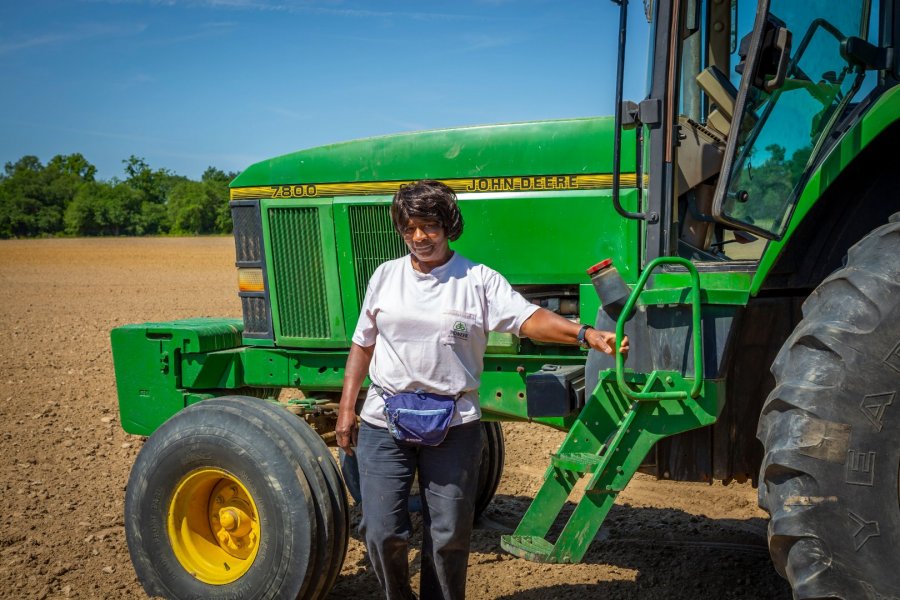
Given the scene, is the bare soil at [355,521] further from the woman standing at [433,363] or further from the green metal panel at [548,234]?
the green metal panel at [548,234]

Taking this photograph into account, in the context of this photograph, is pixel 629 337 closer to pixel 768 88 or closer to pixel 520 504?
pixel 768 88

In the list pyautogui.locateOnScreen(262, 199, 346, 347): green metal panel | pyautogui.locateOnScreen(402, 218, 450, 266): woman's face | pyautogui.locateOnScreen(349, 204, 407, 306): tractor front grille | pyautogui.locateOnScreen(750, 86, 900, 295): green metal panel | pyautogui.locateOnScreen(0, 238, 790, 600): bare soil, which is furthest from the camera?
pyautogui.locateOnScreen(262, 199, 346, 347): green metal panel

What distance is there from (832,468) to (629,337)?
0.88 m

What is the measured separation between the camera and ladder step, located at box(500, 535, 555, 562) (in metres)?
3.22

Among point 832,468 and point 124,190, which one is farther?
point 124,190

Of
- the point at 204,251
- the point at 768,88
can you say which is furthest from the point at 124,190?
the point at 768,88

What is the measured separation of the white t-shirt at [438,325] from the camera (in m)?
3.30

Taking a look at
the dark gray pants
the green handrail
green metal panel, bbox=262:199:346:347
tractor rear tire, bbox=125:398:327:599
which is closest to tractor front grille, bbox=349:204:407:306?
green metal panel, bbox=262:199:346:347

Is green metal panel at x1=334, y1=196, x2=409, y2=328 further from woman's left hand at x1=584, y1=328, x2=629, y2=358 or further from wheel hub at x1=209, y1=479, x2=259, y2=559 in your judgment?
woman's left hand at x1=584, y1=328, x2=629, y2=358

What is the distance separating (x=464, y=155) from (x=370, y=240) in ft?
2.03

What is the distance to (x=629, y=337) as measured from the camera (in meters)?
3.22

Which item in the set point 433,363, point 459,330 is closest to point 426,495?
point 433,363

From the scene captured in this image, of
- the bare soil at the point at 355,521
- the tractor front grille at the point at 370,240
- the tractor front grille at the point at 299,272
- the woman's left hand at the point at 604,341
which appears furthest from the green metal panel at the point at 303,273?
the woman's left hand at the point at 604,341

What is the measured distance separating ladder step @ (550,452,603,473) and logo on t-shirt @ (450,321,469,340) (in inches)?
20.7
